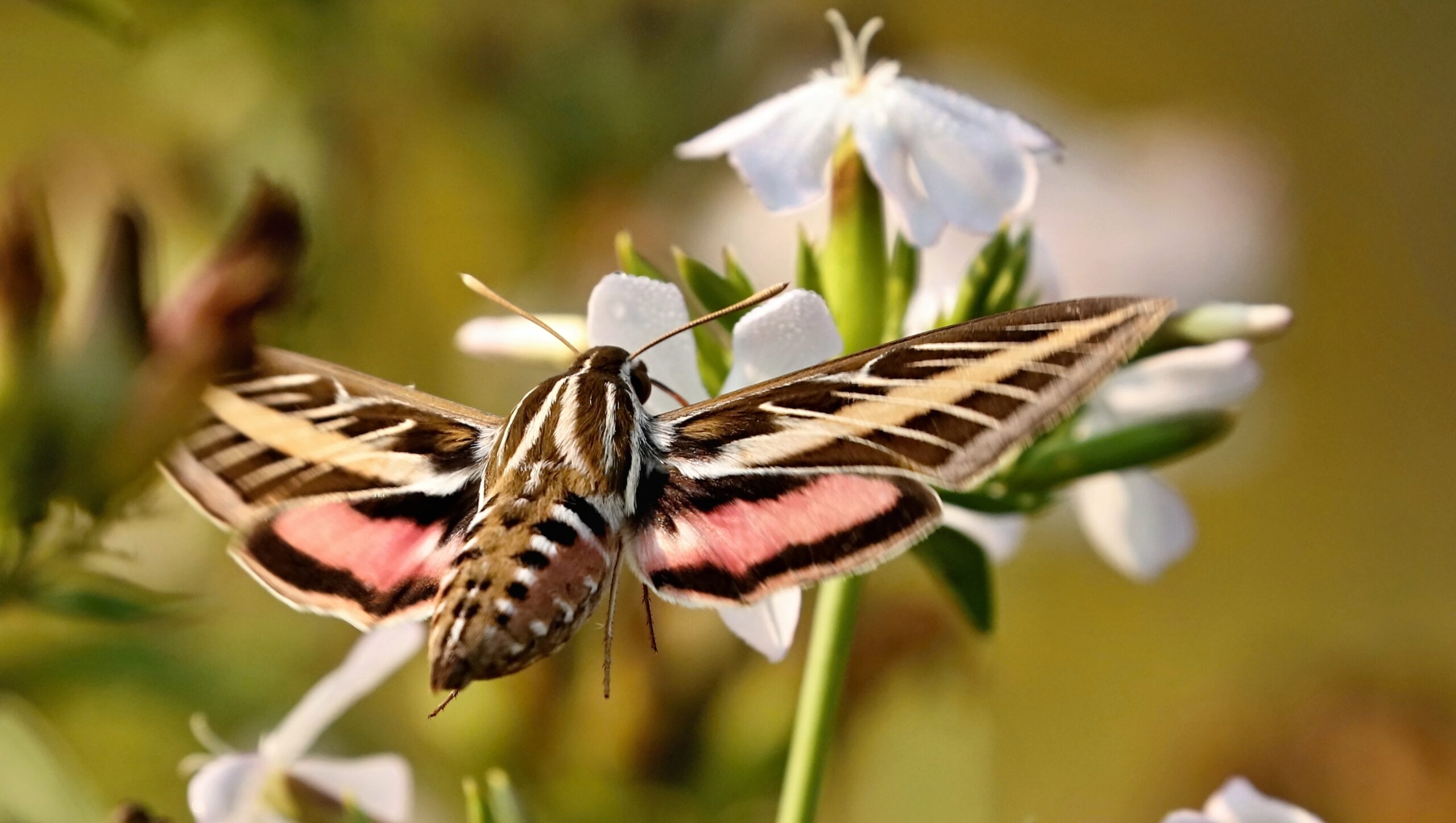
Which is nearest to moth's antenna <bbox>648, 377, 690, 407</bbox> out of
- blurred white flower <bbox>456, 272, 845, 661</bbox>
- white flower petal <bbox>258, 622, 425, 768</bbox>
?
blurred white flower <bbox>456, 272, 845, 661</bbox>

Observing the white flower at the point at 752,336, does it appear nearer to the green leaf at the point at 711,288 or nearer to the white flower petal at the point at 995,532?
the green leaf at the point at 711,288

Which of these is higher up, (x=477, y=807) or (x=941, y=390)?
(x=941, y=390)

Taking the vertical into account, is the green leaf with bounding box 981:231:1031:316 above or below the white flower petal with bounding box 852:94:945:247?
below

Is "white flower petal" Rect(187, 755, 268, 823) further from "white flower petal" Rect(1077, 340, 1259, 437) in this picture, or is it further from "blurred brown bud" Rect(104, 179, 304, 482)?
"white flower petal" Rect(1077, 340, 1259, 437)

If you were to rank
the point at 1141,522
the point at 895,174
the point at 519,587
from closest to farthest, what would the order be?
the point at 519,587, the point at 895,174, the point at 1141,522

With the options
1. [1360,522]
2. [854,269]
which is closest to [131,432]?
[854,269]

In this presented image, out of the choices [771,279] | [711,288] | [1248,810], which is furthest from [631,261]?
[771,279]

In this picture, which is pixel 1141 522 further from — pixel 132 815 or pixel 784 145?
pixel 132 815
